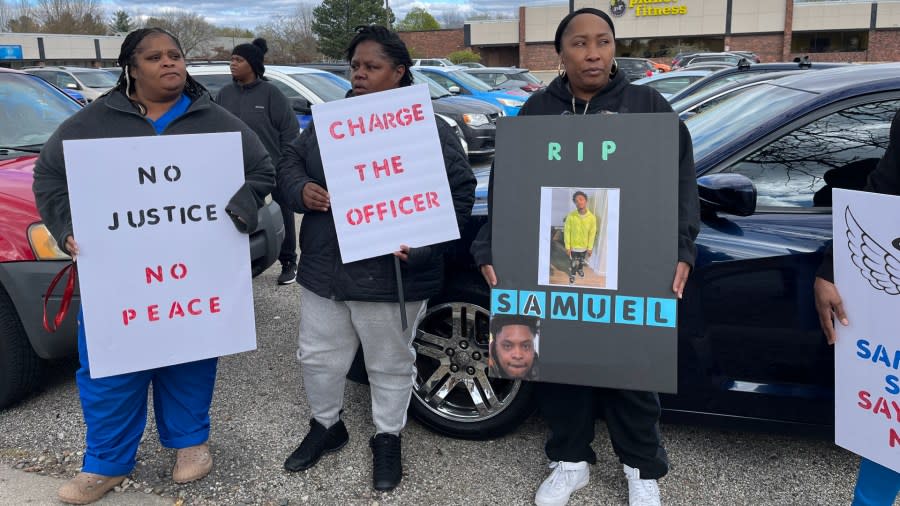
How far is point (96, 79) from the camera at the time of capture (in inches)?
786

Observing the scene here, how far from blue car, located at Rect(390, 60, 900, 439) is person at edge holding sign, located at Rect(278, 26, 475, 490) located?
99 centimetres

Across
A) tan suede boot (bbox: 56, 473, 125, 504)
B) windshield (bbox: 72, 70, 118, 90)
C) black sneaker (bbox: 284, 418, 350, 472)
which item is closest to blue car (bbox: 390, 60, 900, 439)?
black sneaker (bbox: 284, 418, 350, 472)

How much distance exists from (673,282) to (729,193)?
494mm

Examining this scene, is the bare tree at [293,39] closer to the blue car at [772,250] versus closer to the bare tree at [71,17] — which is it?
the bare tree at [71,17]

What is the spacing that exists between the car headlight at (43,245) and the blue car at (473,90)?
1002 centimetres

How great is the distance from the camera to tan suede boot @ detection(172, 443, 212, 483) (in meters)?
2.93

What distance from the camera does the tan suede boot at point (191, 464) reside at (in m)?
2.93

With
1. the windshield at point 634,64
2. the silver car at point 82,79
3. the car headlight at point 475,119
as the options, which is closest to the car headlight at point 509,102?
the car headlight at point 475,119

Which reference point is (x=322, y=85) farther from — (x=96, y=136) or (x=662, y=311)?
(x=662, y=311)

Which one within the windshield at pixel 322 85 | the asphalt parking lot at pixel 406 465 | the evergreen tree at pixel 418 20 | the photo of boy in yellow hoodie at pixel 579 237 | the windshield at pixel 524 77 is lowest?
the asphalt parking lot at pixel 406 465

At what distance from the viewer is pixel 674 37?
4688cm

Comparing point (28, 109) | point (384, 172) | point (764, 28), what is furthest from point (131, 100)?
point (764, 28)

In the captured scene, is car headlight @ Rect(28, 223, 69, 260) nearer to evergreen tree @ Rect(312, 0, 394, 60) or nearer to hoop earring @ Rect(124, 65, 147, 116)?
hoop earring @ Rect(124, 65, 147, 116)

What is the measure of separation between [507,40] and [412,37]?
9.49 m
